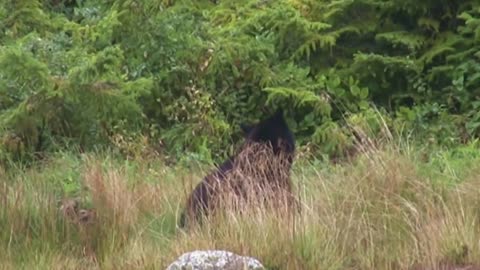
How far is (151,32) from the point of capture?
42.7 ft

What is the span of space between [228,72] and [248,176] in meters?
5.08

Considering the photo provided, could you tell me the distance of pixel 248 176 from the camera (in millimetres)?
8359

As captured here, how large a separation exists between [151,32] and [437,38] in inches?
140

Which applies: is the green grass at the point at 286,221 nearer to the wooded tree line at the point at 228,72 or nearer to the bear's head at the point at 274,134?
the bear's head at the point at 274,134

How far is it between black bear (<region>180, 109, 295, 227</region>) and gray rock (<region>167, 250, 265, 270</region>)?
77cm

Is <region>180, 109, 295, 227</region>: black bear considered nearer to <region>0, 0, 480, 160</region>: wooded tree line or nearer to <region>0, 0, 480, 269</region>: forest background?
<region>0, 0, 480, 269</region>: forest background

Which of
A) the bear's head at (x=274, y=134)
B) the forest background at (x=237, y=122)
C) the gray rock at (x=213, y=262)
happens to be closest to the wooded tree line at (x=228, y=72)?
the forest background at (x=237, y=122)

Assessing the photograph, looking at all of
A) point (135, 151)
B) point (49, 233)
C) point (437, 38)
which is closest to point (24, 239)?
point (49, 233)

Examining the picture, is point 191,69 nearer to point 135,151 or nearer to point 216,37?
point 216,37

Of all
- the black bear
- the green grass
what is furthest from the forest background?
the black bear

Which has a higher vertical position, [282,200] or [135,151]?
[282,200]

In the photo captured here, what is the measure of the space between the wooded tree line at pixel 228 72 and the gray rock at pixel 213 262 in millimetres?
4086

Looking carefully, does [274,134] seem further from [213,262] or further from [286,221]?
[213,262]

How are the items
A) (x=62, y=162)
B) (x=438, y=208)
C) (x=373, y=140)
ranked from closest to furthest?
1. (x=438, y=208)
2. (x=373, y=140)
3. (x=62, y=162)
